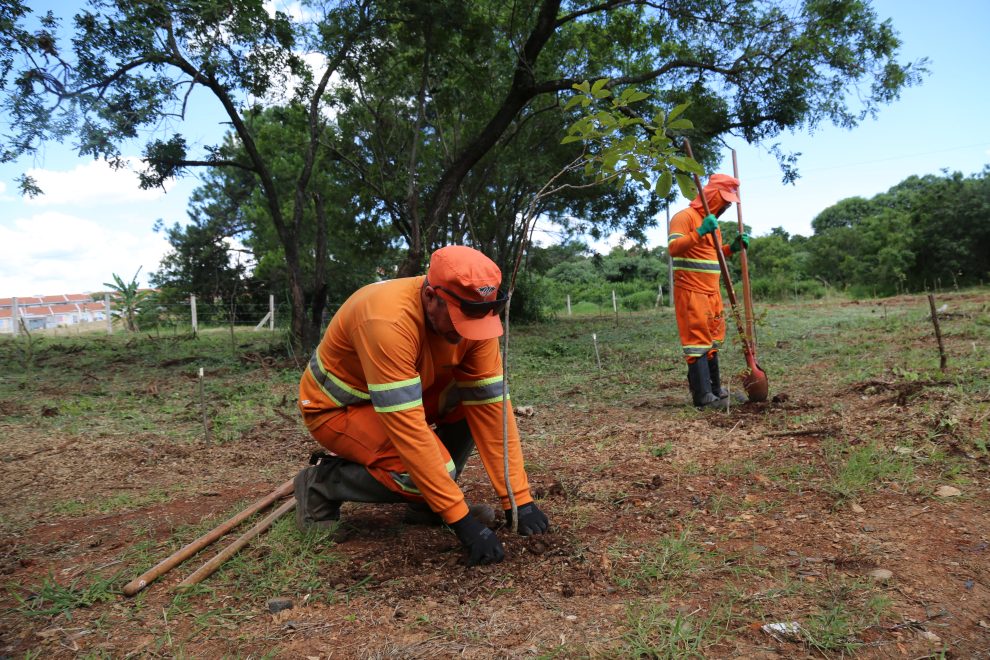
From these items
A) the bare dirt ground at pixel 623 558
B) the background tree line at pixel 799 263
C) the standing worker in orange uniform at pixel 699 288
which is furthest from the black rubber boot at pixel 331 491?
the background tree line at pixel 799 263

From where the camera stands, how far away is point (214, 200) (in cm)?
2833

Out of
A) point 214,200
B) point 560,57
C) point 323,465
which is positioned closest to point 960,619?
point 323,465

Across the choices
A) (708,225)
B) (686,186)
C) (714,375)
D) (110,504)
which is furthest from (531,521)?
(714,375)

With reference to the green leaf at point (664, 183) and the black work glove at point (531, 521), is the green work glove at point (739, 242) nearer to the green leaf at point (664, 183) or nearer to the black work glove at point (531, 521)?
the green leaf at point (664, 183)

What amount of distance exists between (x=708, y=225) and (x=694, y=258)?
0.44 m

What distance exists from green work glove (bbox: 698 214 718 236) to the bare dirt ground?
1.41 metres

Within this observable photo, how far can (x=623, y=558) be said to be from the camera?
249 cm

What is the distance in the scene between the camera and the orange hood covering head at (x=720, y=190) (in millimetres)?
4707

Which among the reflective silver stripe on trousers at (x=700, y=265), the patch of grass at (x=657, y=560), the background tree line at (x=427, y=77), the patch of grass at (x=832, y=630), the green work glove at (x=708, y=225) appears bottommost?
the patch of grass at (x=832, y=630)

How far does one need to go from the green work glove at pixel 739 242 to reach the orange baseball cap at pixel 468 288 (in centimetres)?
315

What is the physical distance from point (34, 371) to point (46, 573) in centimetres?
826

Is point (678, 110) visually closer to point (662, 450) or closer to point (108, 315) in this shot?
point (662, 450)

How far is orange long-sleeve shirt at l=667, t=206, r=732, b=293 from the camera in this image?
4.90 metres

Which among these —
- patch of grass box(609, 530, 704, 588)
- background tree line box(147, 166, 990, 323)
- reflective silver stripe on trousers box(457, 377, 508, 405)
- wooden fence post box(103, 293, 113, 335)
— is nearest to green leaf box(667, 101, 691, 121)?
reflective silver stripe on trousers box(457, 377, 508, 405)
